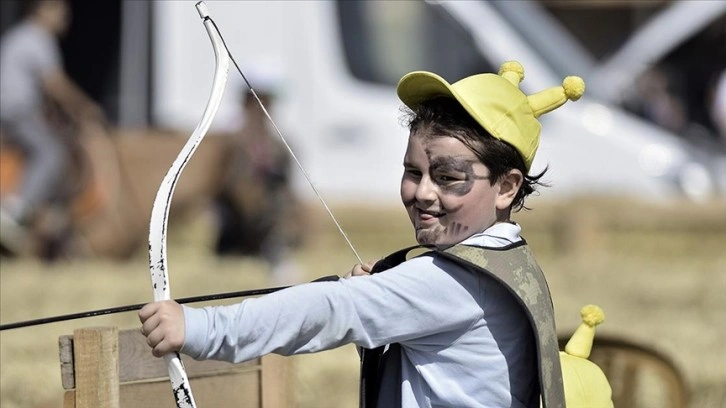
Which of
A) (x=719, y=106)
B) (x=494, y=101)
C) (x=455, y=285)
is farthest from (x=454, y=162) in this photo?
(x=719, y=106)

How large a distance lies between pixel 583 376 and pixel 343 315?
2.18ft

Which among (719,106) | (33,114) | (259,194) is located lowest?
(259,194)

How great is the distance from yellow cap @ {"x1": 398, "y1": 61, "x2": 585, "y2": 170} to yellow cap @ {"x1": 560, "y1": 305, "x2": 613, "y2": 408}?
0.45 meters

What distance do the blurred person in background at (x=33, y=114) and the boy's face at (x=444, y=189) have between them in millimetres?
9219

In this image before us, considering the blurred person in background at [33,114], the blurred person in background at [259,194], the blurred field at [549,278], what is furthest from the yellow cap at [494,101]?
the blurred person in background at [33,114]

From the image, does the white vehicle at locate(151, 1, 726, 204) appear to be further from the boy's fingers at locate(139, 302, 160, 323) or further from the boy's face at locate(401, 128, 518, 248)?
the boy's fingers at locate(139, 302, 160, 323)

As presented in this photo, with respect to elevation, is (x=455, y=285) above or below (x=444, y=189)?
below

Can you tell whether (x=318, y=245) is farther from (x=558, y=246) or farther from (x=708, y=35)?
(x=708, y=35)

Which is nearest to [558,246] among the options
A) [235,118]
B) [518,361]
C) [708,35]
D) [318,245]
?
[318,245]

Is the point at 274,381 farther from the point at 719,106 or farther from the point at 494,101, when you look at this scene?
the point at 719,106

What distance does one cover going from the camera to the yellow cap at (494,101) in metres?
3.07

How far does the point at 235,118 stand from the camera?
1242 cm

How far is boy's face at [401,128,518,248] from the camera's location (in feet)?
10.1

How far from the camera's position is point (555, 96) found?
129 inches
